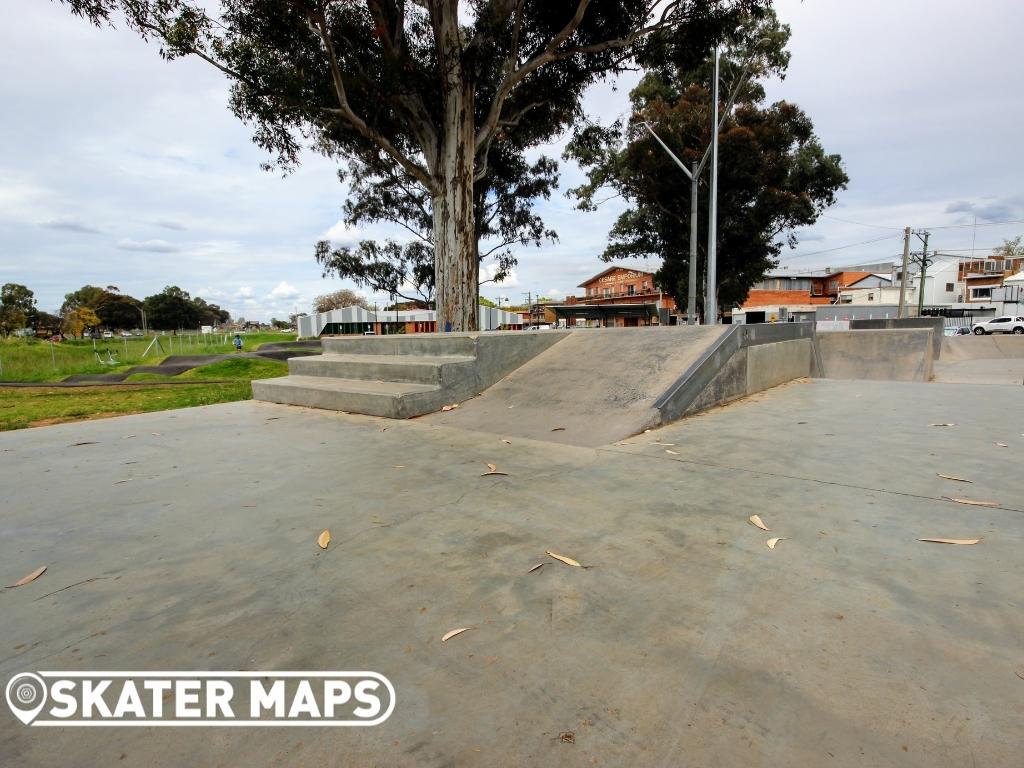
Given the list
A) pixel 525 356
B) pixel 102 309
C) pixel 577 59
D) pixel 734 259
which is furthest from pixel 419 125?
pixel 102 309

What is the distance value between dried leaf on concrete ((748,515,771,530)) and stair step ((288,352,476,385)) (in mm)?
3729

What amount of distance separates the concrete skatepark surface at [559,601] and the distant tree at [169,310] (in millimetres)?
97530

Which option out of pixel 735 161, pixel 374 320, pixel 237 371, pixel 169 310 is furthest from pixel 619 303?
pixel 169 310

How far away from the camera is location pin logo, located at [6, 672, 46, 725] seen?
4.20 ft

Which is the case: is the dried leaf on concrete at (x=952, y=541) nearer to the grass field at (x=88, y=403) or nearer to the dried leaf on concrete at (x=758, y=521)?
the dried leaf on concrete at (x=758, y=521)

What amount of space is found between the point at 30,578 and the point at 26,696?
85 centimetres

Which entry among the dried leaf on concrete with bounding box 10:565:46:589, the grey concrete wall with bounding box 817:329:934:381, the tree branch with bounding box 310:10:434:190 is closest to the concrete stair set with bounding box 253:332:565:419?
the dried leaf on concrete with bounding box 10:565:46:589

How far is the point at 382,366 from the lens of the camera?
248 inches

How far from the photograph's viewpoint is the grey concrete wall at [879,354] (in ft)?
34.4

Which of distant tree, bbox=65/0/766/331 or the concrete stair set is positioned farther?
distant tree, bbox=65/0/766/331

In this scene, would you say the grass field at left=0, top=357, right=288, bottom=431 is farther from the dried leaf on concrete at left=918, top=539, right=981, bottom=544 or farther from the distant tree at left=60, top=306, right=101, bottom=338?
the distant tree at left=60, top=306, right=101, bottom=338

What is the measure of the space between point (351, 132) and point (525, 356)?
1148 centimetres

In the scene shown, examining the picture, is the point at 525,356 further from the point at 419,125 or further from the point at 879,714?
the point at 419,125

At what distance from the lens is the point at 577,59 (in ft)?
42.3
